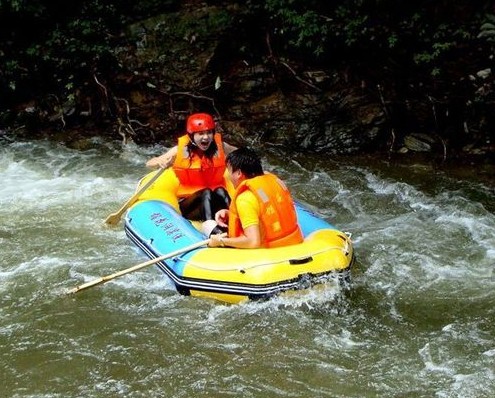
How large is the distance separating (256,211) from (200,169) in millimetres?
1343

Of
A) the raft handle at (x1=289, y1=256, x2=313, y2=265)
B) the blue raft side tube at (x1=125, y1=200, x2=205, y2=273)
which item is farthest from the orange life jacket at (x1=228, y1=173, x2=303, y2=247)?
the blue raft side tube at (x1=125, y1=200, x2=205, y2=273)

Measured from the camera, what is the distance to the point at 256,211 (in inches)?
184

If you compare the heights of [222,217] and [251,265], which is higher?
[222,217]

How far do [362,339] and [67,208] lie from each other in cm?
351

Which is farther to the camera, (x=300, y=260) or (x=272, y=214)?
(x=272, y=214)

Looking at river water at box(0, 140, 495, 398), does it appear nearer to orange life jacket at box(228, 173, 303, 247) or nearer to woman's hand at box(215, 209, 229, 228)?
orange life jacket at box(228, 173, 303, 247)

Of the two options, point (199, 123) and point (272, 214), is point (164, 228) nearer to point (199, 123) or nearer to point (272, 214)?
point (199, 123)

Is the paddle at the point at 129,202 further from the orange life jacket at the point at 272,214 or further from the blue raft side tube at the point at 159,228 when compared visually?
the orange life jacket at the point at 272,214

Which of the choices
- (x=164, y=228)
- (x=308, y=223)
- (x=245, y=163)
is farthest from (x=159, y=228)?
(x=308, y=223)

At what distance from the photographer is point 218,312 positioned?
185 inches

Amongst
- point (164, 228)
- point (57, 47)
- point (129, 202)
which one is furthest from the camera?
point (57, 47)

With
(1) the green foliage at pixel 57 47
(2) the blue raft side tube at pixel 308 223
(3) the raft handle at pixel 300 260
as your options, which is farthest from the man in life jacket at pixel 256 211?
(1) the green foliage at pixel 57 47

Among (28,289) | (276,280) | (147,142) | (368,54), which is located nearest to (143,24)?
(147,142)

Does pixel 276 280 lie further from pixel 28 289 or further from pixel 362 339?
pixel 28 289
